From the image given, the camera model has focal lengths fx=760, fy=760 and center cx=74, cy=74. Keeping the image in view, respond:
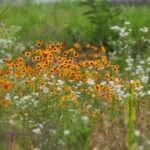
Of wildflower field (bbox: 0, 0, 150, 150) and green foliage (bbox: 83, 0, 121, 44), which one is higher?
green foliage (bbox: 83, 0, 121, 44)

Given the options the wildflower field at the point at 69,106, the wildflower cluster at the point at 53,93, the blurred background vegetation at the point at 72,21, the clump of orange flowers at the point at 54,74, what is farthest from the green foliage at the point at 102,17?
the clump of orange flowers at the point at 54,74

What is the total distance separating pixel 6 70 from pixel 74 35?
3.33 metres

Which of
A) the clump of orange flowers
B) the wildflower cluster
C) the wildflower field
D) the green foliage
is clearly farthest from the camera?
the green foliage

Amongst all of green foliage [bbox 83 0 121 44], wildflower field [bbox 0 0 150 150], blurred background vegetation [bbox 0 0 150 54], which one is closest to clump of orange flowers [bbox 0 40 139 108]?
wildflower field [bbox 0 0 150 150]

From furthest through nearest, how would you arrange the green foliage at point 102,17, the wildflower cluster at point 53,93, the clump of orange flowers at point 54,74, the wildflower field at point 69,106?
the green foliage at point 102,17
the clump of orange flowers at point 54,74
the wildflower cluster at point 53,93
the wildflower field at point 69,106

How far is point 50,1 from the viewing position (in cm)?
1212

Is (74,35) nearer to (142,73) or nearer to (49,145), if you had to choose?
(142,73)

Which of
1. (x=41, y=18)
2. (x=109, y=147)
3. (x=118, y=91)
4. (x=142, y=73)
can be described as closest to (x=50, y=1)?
(x=41, y=18)

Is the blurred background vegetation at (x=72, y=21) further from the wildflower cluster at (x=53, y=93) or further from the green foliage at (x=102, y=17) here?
the wildflower cluster at (x=53, y=93)

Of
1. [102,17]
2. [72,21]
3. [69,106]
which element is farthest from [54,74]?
[72,21]

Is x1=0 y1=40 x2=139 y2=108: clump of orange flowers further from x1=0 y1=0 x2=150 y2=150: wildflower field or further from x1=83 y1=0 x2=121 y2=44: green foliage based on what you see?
x1=83 y1=0 x2=121 y2=44: green foliage

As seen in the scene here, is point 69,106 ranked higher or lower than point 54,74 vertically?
lower

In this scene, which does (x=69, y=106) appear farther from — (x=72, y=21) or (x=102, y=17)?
(x=72, y=21)

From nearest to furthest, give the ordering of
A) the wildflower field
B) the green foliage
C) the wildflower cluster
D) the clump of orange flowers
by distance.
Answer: the wildflower field, the wildflower cluster, the clump of orange flowers, the green foliage
